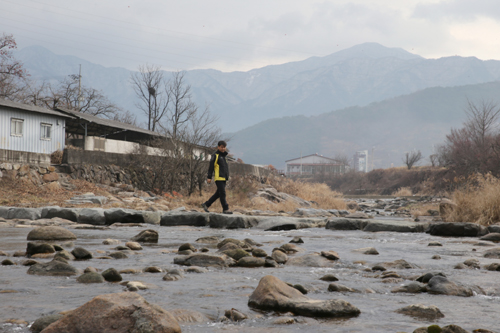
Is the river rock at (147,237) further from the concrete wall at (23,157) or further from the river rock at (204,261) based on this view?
the concrete wall at (23,157)

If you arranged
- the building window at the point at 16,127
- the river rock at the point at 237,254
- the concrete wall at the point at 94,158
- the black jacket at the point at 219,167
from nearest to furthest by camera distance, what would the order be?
the river rock at the point at 237,254, the black jacket at the point at 219,167, the concrete wall at the point at 94,158, the building window at the point at 16,127

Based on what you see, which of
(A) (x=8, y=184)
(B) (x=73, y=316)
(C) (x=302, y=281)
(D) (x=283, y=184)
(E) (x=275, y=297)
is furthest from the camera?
(D) (x=283, y=184)

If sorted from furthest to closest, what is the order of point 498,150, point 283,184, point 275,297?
point 498,150
point 283,184
point 275,297

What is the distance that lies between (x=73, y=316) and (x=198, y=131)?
18.0 meters

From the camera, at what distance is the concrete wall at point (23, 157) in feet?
62.4

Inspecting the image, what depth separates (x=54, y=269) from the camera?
14.4 feet

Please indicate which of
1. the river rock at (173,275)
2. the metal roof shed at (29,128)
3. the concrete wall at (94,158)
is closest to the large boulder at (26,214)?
the river rock at (173,275)

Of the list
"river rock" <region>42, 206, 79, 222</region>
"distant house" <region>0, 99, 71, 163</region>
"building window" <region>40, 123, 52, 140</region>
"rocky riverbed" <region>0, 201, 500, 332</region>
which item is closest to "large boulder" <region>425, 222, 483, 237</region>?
"rocky riverbed" <region>0, 201, 500, 332</region>

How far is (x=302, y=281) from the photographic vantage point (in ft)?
14.1

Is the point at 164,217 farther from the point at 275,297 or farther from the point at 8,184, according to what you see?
the point at 8,184

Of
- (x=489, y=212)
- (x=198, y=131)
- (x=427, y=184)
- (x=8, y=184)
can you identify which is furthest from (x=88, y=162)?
(x=427, y=184)

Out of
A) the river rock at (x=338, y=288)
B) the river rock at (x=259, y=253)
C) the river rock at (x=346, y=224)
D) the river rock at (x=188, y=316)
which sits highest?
the river rock at (x=188, y=316)

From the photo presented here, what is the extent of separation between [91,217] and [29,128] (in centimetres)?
1763

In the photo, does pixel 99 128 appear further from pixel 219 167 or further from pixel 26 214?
pixel 219 167
